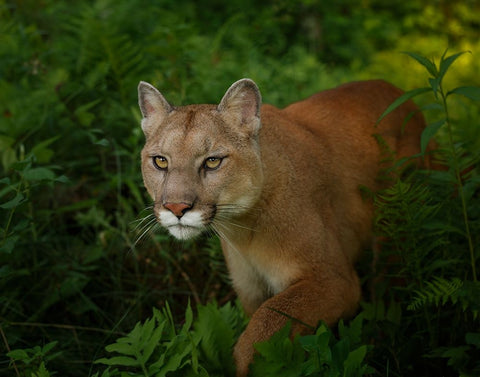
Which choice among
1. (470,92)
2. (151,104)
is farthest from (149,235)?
(470,92)

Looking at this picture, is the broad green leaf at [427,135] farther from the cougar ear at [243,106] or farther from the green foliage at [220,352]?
the cougar ear at [243,106]

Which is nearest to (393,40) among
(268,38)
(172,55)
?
(268,38)

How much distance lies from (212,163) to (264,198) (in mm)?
525

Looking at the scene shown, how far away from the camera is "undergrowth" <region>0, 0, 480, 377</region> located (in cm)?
374

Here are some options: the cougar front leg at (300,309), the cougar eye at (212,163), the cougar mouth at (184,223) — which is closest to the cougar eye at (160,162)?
the cougar eye at (212,163)

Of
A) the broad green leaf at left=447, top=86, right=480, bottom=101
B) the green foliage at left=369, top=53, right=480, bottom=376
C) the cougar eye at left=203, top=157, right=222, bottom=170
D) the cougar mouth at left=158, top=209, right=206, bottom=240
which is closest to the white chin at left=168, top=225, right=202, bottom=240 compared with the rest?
the cougar mouth at left=158, top=209, right=206, bottom=240

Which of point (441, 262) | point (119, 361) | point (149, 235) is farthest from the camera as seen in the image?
point (149, 235)

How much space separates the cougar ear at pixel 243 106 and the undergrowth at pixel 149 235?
969 mm

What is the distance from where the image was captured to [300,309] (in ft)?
13.5

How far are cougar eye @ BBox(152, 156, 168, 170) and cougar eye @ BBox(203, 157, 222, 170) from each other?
31 centimetres

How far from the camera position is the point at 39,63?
7090 millimetres

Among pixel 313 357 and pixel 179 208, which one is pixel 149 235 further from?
pixel 313 357

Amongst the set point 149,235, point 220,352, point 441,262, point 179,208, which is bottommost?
point 220,352

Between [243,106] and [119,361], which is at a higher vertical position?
[243,106]
